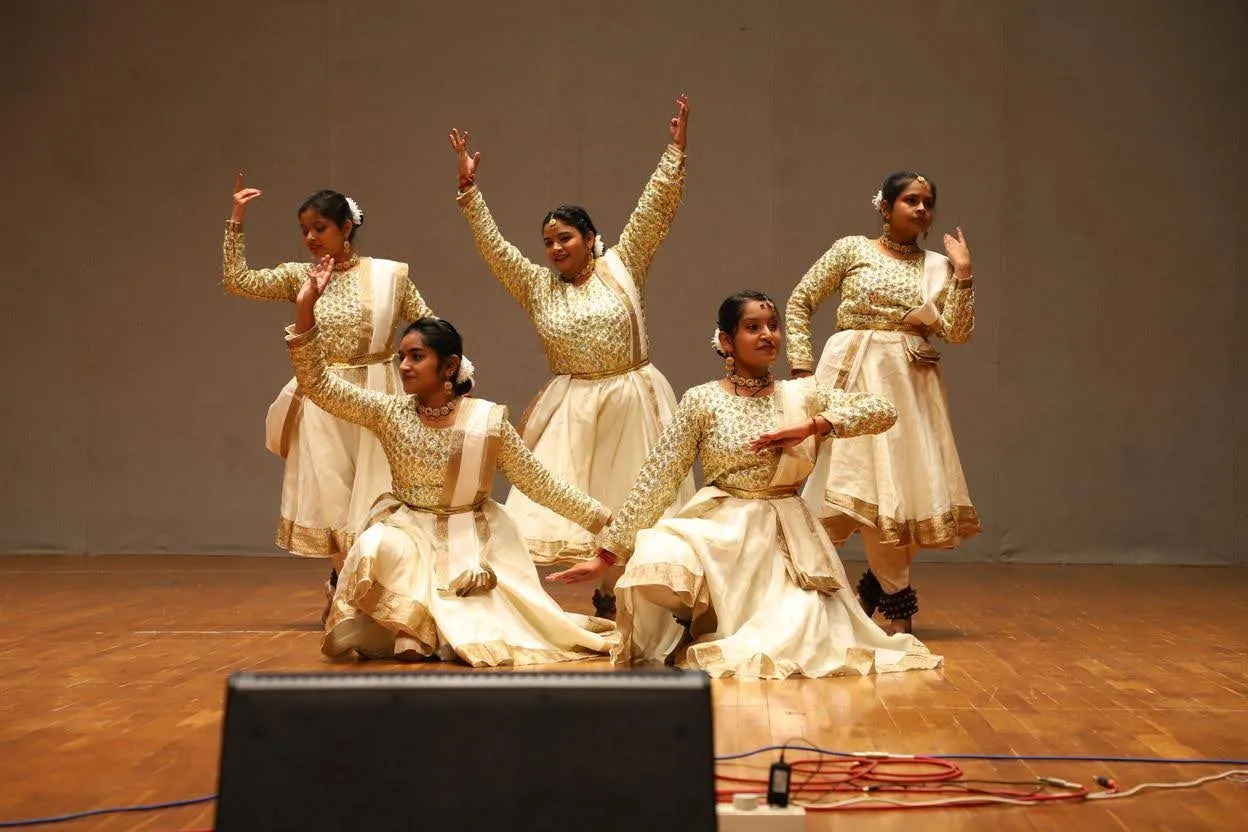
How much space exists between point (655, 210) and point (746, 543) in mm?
1509

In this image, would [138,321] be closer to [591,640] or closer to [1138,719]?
[591,640]

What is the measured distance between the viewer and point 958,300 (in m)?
4.73

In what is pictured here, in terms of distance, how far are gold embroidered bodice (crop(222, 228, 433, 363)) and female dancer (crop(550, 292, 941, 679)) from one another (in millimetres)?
1320

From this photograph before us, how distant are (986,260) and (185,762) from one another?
5.50 meters

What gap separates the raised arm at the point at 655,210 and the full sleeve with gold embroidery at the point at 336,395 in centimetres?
116

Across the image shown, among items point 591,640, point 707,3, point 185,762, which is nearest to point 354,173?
point 707,3

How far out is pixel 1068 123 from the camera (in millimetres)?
7449

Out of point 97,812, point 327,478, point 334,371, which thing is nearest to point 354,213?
point 334,371

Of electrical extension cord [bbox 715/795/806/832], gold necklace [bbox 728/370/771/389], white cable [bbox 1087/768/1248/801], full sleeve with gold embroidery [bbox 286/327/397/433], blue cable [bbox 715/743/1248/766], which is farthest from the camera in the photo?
full sleeve with gold embroidery [bbox 286/327/397/433]

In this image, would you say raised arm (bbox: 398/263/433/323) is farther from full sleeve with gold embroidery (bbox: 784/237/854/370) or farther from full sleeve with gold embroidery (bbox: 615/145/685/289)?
full sleeve with gold embroidery (bbox: 784/237/854/370)

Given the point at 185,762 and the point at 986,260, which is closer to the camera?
the point at 185,762

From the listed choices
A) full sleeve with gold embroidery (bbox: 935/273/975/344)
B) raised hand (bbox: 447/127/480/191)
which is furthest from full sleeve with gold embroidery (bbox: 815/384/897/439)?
raised hand (bbox: 447/127/480/191)

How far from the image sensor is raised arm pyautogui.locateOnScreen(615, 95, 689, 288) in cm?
508

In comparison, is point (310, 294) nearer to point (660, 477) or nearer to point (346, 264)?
point (346, 264)
